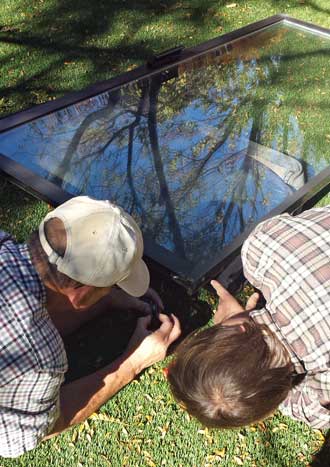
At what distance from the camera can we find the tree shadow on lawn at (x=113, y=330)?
247cm

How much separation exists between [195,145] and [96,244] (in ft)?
4.82

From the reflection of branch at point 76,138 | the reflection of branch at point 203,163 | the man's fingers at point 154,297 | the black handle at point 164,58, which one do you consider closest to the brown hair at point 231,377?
the man's fingers at point 154,297

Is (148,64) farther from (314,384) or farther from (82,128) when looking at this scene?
(314,384)

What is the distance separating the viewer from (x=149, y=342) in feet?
7.68

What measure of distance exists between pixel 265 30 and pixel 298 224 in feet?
9.57

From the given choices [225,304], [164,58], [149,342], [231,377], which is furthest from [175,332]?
[164,58]

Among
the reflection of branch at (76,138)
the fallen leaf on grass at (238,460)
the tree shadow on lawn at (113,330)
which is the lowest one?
the fallen leaf on grass at (238,460)

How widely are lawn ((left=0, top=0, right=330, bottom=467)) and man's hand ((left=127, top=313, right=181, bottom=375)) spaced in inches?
5.5

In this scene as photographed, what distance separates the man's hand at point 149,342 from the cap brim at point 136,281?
0.40 meters

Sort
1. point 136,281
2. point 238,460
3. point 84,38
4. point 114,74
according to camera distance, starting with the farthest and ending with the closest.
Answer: point 84,38
point 114,74
point 238,460
point 136,281

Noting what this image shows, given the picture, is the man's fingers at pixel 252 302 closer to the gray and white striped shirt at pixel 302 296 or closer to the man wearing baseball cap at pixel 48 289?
the gray and white striped shirt at pixel 302 296

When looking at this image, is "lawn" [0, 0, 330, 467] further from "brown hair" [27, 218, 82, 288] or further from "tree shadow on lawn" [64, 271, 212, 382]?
"brown hair" [27, 218, 82, 288]

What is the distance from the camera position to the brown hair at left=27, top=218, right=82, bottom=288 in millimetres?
1638

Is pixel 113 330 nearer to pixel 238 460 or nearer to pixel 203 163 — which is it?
pixel 238 460
